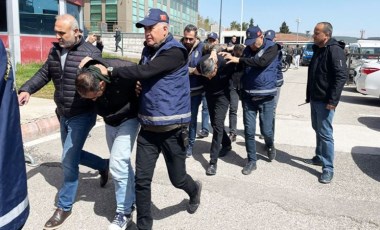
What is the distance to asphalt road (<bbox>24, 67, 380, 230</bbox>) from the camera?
11.7 feet

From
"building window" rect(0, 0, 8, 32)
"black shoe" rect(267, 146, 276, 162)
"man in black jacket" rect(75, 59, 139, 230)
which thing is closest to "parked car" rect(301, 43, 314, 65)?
"building window" rect(0, 0, 8, 32)

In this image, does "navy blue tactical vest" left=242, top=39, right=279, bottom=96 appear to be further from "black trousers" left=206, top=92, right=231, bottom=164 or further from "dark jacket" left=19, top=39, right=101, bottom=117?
"dark jacket" left=19, top=39, right=101, bottom=117

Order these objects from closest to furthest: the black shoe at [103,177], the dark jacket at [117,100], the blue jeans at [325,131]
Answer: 1. the dark jacket at [117,100]
2. the black shoe at [103,177]
3. the blue jeans at [325,131]

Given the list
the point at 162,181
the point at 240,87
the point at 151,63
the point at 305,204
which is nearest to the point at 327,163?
the point at 305,204

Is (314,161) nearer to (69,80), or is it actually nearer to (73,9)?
(69,80)

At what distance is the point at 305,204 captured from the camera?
156 inches

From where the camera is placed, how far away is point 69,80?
3.38 meters

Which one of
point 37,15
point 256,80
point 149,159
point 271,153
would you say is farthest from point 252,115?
point 37,15

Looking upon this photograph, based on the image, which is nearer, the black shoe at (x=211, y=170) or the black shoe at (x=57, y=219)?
the black shoe at (x=57, y=219)

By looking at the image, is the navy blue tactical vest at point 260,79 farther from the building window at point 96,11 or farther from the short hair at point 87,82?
the building window at point 96,11

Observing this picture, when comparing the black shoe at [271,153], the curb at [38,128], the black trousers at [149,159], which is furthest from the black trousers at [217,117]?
the curb at [38,128]

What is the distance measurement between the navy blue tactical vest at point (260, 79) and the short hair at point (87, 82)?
2358 mm

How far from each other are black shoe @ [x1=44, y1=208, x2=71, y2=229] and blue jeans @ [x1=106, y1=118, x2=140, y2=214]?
554 mm

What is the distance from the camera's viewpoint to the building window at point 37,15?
1576 cm
